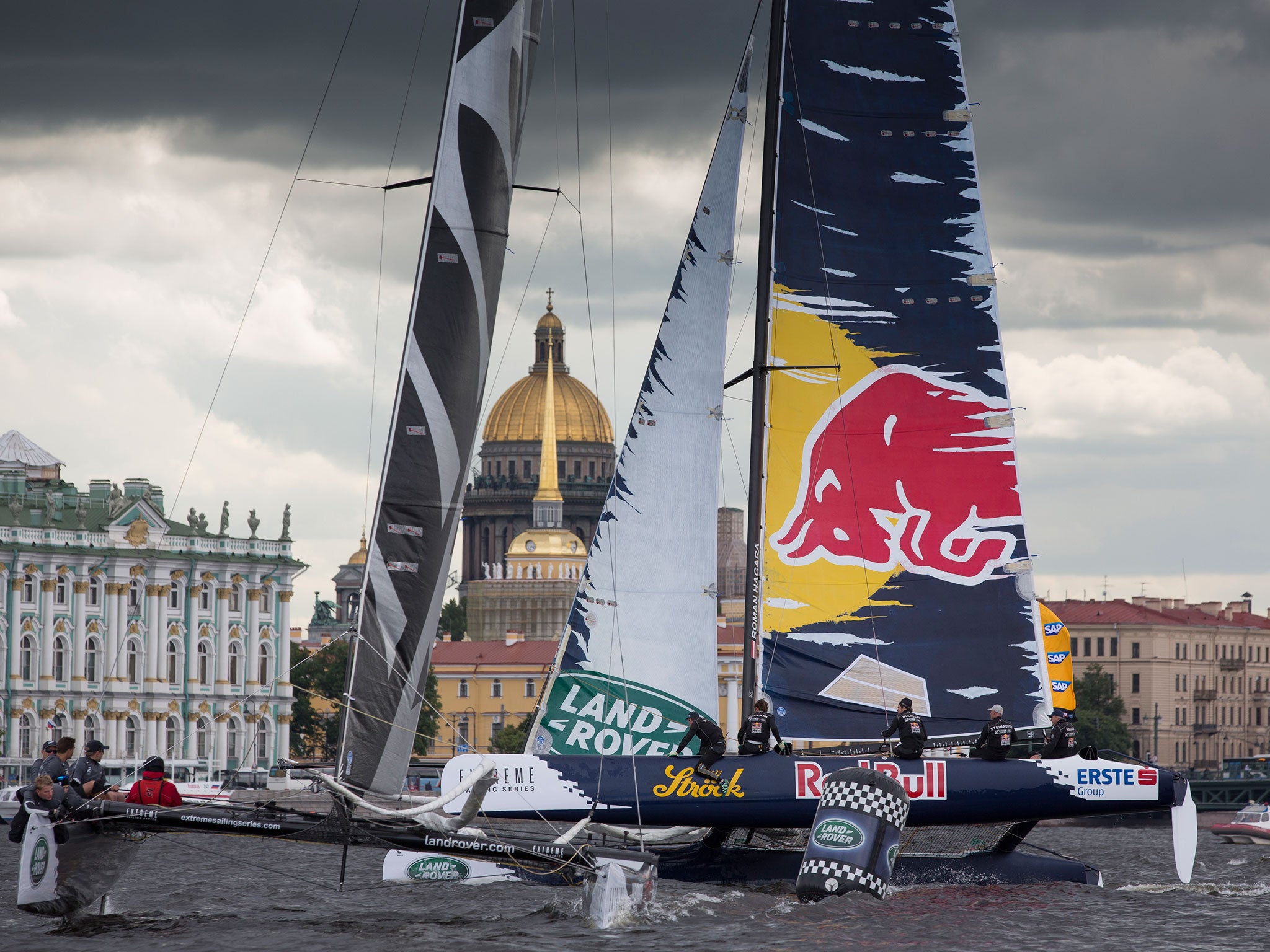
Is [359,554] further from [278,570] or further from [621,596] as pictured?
[621,596]

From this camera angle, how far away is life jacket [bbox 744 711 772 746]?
64.8 feet

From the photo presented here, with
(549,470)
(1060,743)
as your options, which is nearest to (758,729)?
(1060,743)

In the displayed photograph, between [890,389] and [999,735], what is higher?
[890,389]

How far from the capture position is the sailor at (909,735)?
19938 millimetres

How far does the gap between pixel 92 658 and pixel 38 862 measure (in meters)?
70.3

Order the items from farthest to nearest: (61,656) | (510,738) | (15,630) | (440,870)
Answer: (510,738), (61,656), (15,630), (440,870)

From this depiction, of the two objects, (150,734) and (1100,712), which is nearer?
(150,734)

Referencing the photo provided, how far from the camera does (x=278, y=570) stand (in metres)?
93.9

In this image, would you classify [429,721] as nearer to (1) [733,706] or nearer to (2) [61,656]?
(1) [733,706]

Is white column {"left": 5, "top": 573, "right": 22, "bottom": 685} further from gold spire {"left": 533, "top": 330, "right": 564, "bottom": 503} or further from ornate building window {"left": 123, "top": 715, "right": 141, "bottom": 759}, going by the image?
gold spire {"left": 533, "top": 330, "right": 564, "bottom": 503}

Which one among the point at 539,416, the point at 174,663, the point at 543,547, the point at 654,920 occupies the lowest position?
the point at 654,920

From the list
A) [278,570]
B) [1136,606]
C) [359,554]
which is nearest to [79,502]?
[278,570]

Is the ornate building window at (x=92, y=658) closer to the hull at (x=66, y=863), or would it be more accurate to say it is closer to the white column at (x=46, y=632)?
the white column at (x=46, y=632)

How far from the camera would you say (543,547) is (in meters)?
160
